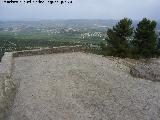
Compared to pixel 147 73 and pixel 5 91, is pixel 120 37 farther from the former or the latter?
pixel 5 91

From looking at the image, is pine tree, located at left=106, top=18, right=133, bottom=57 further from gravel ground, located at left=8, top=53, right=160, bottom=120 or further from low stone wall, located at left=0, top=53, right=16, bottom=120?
low stone wall, located at left=0, top=53, right=16, bottom=120

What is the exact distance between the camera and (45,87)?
60.2ft

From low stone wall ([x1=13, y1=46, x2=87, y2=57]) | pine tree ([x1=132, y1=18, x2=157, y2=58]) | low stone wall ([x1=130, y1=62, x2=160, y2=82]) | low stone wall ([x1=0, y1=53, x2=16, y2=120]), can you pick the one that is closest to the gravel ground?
low stone wall ([x1=0, y1=53, x2=16, y2=120])

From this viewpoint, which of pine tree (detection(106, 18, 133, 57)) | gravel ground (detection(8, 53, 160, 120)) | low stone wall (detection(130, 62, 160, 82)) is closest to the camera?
gravel ground (detection(8, 53, 160, 120))

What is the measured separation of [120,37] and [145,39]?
2885mm

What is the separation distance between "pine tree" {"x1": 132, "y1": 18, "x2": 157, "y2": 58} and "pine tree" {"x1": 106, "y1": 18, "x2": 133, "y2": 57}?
3.44 ft

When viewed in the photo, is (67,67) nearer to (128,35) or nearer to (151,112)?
(151,112)

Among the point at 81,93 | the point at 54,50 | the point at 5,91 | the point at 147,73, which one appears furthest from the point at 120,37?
the point at 5,91

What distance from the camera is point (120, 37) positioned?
3953 cm

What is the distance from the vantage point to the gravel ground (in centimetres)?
1473

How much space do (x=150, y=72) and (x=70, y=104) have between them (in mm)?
9414

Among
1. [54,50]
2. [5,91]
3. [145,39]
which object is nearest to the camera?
[5,91]

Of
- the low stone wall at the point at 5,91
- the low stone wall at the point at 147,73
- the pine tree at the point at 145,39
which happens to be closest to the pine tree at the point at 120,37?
the pine tree at the point at 145,39

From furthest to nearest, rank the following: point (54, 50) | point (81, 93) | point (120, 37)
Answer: point (120, 37) → point (54, 50) → point (81, 93)
